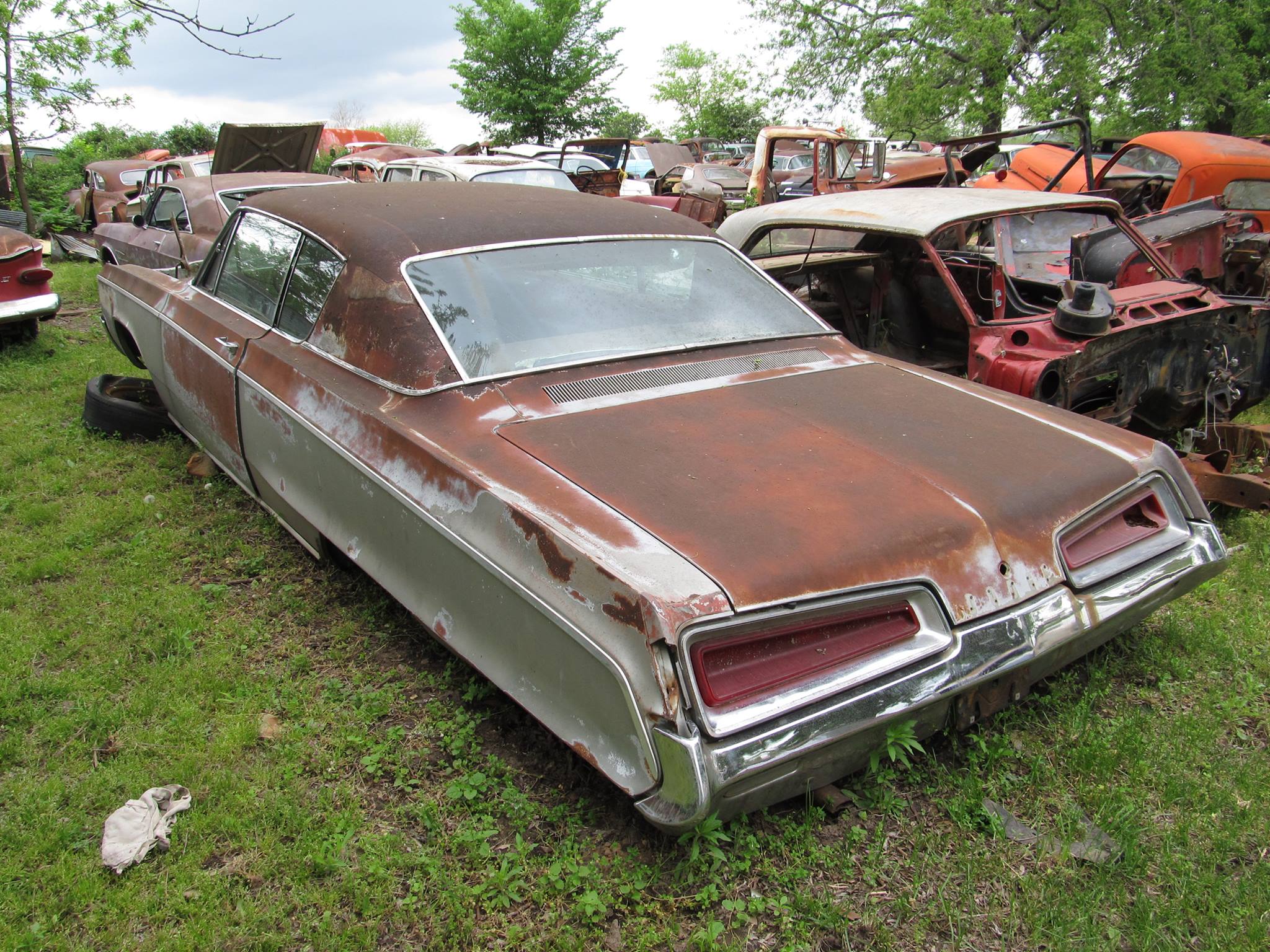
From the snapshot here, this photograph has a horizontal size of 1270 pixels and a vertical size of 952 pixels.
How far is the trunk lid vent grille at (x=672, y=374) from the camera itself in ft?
9.11

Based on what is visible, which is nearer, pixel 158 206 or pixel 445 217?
pixel 445 217

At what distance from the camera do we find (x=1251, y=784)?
2379 millimetres

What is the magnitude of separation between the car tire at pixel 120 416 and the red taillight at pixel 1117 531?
14.8 ft

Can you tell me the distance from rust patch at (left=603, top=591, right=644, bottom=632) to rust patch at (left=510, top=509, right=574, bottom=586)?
0.14 metres

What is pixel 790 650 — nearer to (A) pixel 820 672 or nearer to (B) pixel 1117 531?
(A) pixel 820 672

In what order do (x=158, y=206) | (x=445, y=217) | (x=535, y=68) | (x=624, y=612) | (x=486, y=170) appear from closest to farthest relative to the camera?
(x=624, y=612) → (x=445, y=217) → (x=158, y=206) → (x=486, y=170) → (x=535, y=68)

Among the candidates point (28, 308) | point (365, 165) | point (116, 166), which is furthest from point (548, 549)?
point (116, 166)

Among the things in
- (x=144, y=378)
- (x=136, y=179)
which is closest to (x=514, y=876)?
(x=144, y=378)

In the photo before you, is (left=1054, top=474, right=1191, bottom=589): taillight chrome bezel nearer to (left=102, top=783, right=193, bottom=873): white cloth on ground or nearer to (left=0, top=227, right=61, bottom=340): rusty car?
(left=102, top=783, right=193, bottom=873): white cloth on ground

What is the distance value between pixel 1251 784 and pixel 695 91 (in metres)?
48.4

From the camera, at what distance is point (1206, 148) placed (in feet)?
26.4

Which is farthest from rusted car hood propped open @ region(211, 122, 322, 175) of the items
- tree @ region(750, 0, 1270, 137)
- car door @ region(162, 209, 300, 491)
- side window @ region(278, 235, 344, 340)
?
tree @ region(750, 0, 1270, 137)

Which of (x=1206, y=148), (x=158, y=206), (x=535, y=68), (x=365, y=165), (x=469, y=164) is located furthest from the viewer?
(x=535, y=68)

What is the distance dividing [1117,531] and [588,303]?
5.94 ft
